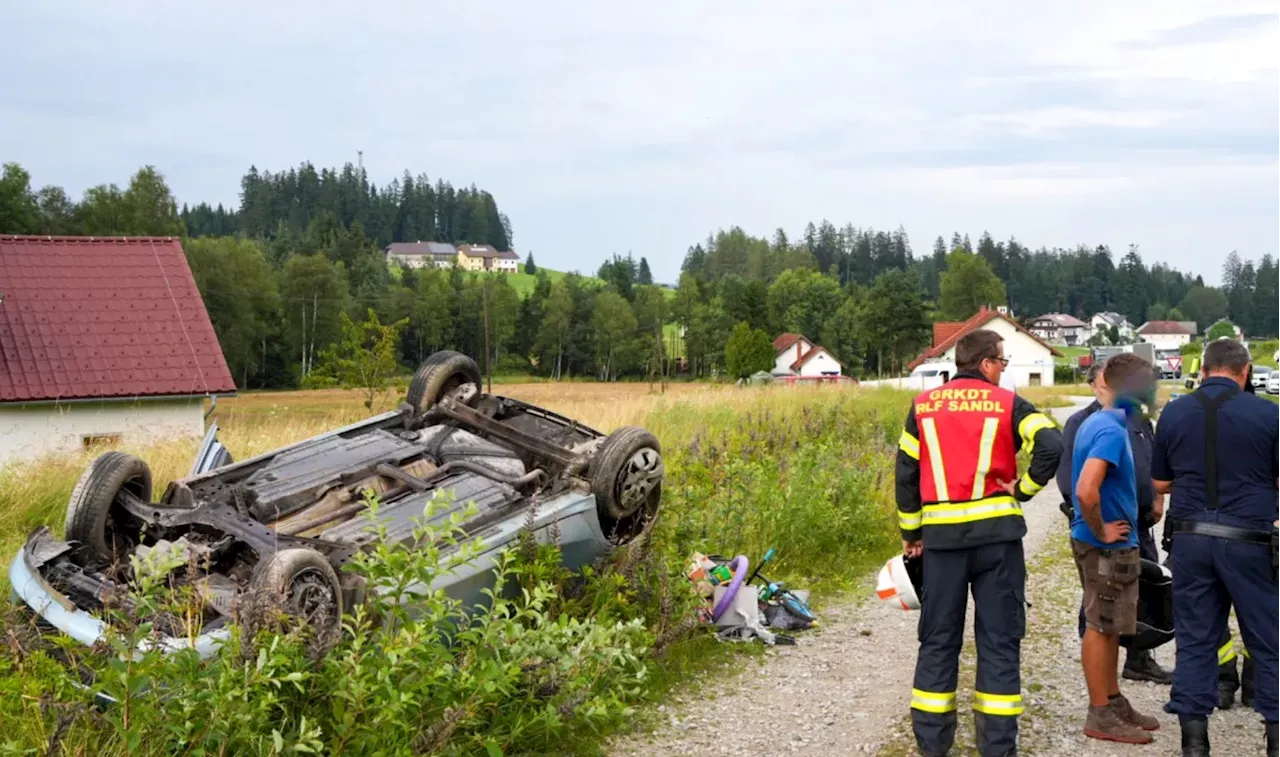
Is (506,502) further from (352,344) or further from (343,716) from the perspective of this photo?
(352,344)

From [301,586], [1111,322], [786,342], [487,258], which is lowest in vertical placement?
[786,342]

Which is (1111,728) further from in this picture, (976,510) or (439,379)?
(439,379)

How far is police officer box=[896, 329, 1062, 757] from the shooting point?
4.94 meters

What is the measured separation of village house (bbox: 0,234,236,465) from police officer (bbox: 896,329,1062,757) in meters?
19.2

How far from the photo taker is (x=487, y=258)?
15588 centimetres

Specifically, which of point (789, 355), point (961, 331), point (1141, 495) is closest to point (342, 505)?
point (1141, 495)

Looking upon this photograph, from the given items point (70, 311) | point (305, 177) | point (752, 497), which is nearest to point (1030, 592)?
point (752, 497)

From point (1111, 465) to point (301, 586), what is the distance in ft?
12.2

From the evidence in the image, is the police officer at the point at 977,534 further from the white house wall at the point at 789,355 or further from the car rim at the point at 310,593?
the white house wall at the point at 789,355

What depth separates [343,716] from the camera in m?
4.04

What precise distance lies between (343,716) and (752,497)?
5.60 metres

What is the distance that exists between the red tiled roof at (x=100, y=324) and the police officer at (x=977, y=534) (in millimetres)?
20883

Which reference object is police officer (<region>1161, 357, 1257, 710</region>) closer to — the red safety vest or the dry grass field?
the red safety vest

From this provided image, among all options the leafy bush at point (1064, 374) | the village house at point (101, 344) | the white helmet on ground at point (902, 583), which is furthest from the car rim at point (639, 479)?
the leafy bush at point (1064, 374)
